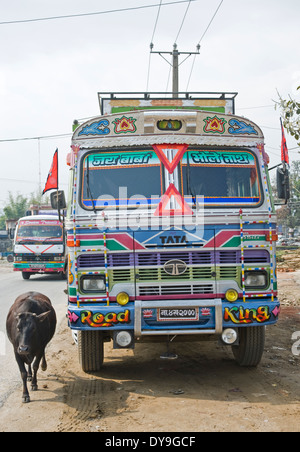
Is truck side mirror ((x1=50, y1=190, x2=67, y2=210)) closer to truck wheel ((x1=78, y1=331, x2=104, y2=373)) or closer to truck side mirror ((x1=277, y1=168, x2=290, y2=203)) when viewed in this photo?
truck wheel ((x1=78, y1=331, x2=104, y2=373))

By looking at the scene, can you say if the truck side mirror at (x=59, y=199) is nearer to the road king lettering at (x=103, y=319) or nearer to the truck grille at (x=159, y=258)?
the truck grille at (x=159, y=258)

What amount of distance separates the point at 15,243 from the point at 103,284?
1556 cm

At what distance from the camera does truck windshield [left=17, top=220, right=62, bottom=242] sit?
68.2 feet

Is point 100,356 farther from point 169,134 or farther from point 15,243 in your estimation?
point 15,243

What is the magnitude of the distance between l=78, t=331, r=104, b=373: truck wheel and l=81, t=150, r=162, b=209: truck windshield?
5.29 ft

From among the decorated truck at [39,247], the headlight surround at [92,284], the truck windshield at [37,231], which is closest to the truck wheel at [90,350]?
the headlight surround at [92,284]

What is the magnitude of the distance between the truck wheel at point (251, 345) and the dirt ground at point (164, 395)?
5.7 inches

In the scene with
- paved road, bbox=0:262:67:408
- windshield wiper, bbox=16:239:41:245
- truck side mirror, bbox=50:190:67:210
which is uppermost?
truck side mirror, bbox=50:190:67:210

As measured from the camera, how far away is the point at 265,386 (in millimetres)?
6070

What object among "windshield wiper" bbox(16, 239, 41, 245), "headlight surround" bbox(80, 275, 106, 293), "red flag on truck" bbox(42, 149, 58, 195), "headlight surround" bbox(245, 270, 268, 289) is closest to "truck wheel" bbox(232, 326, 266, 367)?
"headlight surround" bbox(245, 270, 268, 289)

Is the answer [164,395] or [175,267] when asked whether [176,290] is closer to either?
[175,267]

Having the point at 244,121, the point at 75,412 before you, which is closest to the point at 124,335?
the point at 75,412

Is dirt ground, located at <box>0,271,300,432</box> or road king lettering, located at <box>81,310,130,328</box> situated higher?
road king lettering, located at <box>81,310,130,328</box>

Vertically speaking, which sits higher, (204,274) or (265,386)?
(204,274)
